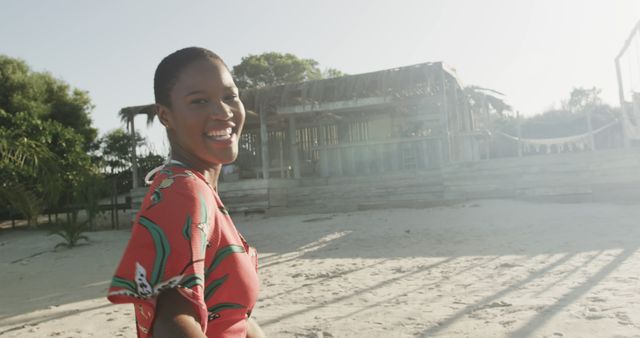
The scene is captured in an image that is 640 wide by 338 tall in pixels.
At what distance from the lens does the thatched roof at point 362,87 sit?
493 inches

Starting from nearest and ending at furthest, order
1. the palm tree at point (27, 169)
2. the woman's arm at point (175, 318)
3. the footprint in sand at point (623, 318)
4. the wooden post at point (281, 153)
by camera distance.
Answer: the woman's arm at point (175, 318)
the footprint in sand at point (623, 318)
the palm tree at point (27, 169)
the wooden post at point (281, 153)

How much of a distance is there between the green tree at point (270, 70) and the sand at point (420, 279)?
22.4 m

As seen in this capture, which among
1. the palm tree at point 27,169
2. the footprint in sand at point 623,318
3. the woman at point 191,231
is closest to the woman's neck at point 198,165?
the woman at point 191,231

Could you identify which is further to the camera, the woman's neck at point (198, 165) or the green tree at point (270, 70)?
the green tree at point (270, 70)

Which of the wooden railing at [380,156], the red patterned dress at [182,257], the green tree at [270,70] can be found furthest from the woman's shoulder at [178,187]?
the green tree at [270,70]

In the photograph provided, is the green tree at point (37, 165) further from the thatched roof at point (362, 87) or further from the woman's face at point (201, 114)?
the woman's face at point (201, 114)

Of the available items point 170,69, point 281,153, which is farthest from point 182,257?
point 281,153

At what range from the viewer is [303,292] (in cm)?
442

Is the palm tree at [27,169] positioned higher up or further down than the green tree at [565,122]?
further down

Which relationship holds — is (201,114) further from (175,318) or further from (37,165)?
(37,165)

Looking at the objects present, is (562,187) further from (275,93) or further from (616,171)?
(275,93)

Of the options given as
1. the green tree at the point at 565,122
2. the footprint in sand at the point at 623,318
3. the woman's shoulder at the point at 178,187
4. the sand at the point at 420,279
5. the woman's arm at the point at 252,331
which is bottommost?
the sand at the point at 420,279

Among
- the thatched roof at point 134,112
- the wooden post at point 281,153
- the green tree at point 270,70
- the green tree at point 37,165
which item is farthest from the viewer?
the green tree at point 270,70

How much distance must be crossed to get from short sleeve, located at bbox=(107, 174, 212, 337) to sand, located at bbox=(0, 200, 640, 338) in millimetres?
2383
